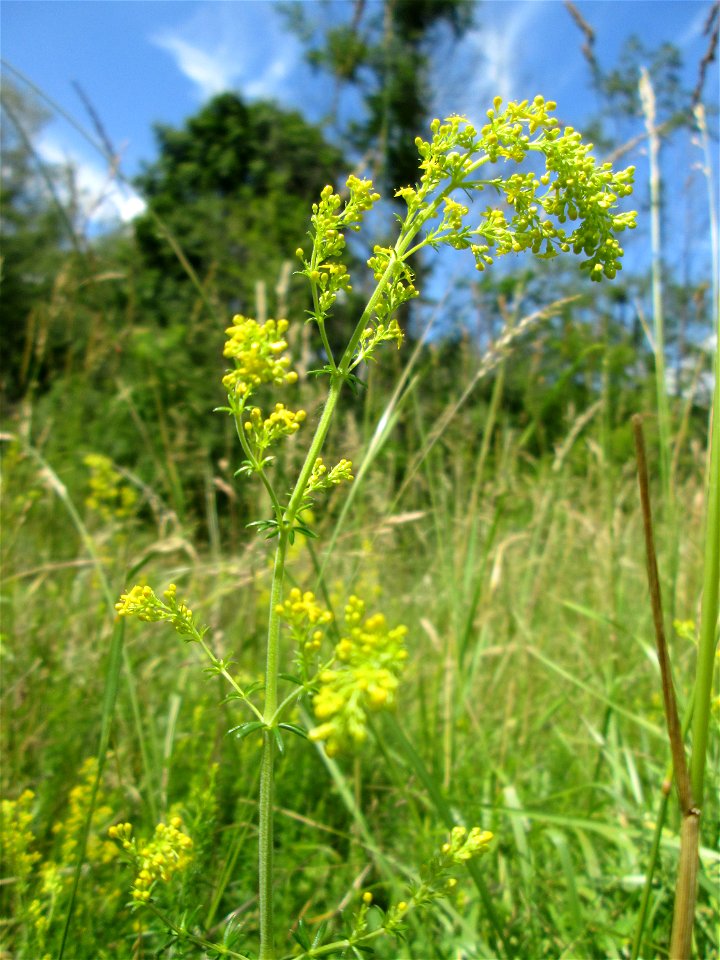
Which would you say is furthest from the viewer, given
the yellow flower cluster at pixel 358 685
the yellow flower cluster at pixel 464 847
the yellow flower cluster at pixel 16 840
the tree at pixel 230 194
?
the tree at pixel 230 194

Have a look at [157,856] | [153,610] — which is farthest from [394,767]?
[153,610]

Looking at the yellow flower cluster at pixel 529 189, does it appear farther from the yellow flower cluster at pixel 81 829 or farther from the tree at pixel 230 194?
the tree at pixel 230 194

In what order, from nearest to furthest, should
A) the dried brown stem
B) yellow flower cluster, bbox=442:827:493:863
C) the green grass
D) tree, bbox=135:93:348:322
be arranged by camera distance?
the dried brown stem, yellow flower cluster, bbox=442:827:493:863, the green grass, tree, bbox=135:93:348:322

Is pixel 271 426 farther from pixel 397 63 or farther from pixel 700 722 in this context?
pixel 397 63

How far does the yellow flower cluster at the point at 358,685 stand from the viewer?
2.11ft

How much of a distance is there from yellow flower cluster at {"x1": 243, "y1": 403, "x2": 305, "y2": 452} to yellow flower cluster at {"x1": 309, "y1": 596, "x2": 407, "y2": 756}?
345 mm

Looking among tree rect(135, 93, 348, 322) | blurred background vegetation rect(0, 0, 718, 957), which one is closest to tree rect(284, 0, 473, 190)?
tree rect(135, 93, 348, 322)

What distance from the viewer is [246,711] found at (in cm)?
249

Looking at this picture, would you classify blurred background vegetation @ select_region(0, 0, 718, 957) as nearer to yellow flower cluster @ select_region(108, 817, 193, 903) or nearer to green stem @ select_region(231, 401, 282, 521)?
yellow flower cluster @ select_region(108, 817, 193, 903)

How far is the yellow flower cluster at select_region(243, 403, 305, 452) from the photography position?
988 millimetres

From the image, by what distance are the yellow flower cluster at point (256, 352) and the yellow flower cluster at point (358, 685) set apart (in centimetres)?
35

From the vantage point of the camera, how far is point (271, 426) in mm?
1018

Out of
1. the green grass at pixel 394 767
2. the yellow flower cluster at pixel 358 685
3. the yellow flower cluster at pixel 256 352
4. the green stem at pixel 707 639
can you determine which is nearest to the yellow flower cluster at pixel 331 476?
the yellow flower cluster at pixel 256 352

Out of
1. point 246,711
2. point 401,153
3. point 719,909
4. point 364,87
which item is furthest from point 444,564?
point 364,87
